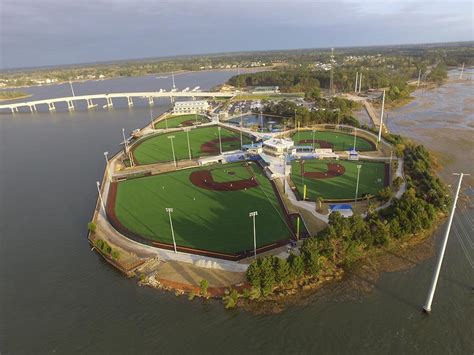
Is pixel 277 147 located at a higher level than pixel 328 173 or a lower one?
higher

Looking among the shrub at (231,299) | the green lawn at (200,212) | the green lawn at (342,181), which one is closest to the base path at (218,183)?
the green lawn at (200,212)

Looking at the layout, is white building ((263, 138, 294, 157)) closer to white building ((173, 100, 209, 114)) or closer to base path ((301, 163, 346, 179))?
base path ((301, 163, 346, 179))

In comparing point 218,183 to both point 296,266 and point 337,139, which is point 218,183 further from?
point 337,139

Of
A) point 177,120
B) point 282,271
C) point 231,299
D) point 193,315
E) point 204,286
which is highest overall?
point 282,271

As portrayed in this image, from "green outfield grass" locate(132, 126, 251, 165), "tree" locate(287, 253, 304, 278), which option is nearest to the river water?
"tree" locate(287, 253, 304, 278)

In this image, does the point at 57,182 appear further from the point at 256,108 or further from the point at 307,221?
the point at 256,108

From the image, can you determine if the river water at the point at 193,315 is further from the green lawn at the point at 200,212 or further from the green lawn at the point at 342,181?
the green lawn at the point at 342,181

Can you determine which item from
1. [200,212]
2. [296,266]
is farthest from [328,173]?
[296,266]

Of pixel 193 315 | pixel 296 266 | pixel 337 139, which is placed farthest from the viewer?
pixel 337 139
